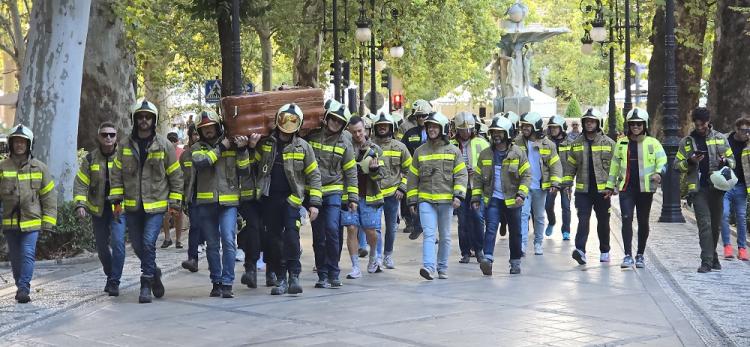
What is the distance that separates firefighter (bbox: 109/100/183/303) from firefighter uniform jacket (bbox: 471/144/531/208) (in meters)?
3.80

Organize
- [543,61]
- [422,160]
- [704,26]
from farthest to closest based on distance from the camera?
[543,61] → [704,26] → [422,160]

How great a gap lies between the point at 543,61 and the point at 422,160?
2935 inches

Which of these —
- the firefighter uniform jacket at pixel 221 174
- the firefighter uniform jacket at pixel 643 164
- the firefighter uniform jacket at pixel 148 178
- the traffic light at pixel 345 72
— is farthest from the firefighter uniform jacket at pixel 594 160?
the traffic light at pixel 345 72

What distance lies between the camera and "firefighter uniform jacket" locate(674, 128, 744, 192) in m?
15.1

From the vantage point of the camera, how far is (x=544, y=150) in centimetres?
1803

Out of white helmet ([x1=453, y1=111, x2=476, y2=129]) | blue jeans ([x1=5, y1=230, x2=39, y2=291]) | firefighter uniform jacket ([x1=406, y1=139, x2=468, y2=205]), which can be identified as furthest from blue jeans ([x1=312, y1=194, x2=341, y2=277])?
white helmet ([x1=453, y1=111, x2=476, y2=129])

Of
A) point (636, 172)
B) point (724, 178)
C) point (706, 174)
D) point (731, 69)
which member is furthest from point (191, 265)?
point (731, 69)

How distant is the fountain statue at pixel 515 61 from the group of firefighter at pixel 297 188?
33705 millimetres

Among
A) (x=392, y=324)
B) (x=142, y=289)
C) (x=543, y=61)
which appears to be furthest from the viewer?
(x=543, y=61)

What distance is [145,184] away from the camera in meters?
13.0

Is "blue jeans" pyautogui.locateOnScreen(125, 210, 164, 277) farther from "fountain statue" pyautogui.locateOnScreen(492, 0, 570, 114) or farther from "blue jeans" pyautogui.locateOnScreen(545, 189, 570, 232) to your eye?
"fountain statue" pyautogui.locateOnScreen(492, 0, 570, 114)

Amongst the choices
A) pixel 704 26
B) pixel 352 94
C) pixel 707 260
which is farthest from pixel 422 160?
pixel 352 94

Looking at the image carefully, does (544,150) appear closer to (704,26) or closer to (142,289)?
(142,289)

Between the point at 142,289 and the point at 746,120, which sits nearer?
the point at 142,289
